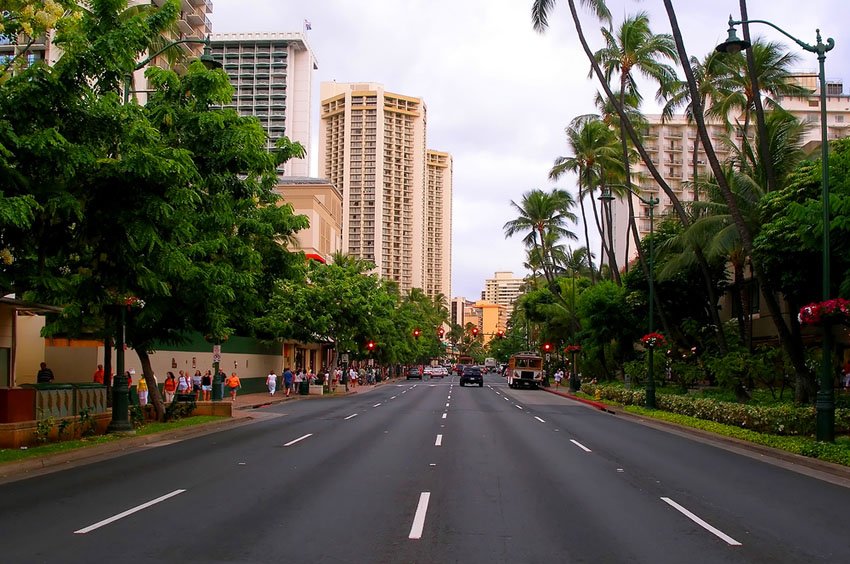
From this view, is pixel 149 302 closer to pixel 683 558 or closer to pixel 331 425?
pixel 331 425

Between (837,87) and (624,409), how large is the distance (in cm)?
9225

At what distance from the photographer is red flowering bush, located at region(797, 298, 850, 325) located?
1650 centimetres

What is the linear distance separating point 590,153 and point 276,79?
91235 millimetres

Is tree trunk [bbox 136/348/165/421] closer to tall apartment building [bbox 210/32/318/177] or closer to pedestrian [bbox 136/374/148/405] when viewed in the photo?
pedestrian [bbox 136/374/148/405]

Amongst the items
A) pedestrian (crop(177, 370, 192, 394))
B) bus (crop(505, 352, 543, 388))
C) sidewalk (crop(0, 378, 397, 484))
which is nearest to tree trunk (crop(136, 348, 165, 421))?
sidewalk (crop(0, 378, 397, 484))

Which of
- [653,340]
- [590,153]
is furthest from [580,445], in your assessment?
[590,153]

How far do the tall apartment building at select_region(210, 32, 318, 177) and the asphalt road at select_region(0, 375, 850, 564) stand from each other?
114295 millimetres

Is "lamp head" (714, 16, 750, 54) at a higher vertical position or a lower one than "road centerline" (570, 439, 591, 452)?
higher

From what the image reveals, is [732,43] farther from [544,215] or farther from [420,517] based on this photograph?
[544,215]

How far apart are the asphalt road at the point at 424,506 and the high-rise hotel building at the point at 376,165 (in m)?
135

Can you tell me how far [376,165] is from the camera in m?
156

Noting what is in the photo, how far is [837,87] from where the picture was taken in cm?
10731

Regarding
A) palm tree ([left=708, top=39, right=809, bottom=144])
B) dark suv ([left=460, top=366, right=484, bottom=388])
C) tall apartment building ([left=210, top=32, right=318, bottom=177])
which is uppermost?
tall apartment building ([left=210, top=32, right=318, bottom=177])

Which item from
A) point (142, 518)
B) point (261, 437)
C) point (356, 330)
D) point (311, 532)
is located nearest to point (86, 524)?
point (142, 518)
